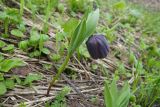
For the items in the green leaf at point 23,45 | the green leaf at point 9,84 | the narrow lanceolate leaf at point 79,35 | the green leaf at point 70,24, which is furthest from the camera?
the green leaf at point 23,45

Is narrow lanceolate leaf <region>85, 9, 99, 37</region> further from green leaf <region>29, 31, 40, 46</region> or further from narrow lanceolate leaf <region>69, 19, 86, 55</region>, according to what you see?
green leaf <region>29, 31, 40, 46</region>

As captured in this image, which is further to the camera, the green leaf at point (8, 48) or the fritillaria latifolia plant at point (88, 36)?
the green leaf at point (8, 48)

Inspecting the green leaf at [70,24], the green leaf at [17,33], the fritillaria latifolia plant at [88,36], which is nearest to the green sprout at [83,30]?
the fritillaria latifolia plant at [88,36]

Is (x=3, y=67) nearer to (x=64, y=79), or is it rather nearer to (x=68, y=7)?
(x=64, y=79)

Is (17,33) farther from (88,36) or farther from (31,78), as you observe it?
(88,36)

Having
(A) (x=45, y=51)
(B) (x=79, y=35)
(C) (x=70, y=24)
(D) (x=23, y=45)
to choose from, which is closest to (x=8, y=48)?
(D) (x=23, y=45)

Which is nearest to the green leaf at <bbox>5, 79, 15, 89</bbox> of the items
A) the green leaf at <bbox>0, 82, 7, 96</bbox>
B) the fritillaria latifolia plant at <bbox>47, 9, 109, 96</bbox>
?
the green leaf at <bbox>0, 82, 7, 96</bbox>

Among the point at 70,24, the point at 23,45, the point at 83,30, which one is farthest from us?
the point at 23,45

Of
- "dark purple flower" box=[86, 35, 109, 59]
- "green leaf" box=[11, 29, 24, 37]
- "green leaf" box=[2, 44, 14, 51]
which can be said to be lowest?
"green leaf" box=[2, 44, 14, 51]

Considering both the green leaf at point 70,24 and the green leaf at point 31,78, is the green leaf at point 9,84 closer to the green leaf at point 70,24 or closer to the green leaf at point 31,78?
the green leaf at point 31,78
